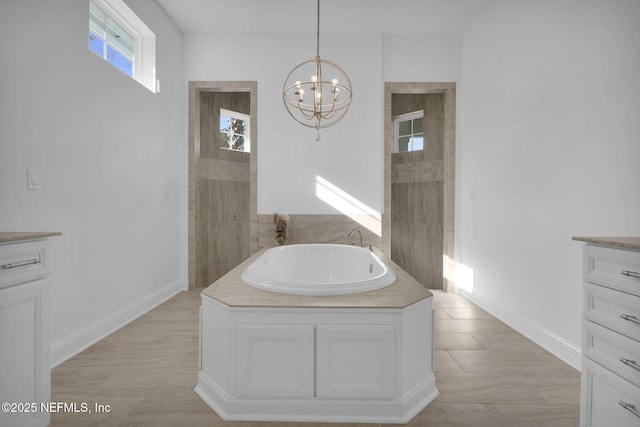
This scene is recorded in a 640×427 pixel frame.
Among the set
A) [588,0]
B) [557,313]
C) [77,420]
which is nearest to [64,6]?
[77,420]

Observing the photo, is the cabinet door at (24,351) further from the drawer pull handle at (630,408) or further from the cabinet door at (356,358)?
the drawer pull handle at (630,408)

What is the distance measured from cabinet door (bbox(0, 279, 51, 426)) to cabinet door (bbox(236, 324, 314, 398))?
0.79 metres

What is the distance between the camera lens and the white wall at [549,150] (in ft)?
6.08

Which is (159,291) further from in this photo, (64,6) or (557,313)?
(557,313)

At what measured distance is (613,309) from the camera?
4.11ft

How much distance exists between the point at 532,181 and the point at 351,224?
1.85 meters

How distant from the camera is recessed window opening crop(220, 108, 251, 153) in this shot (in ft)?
14.6

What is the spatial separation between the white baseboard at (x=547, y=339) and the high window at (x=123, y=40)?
3856 millimetres

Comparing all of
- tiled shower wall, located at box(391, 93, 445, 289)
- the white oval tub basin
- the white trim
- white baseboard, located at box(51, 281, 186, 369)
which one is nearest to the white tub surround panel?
the white trim

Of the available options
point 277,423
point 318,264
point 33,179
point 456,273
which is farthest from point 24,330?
point 456,273

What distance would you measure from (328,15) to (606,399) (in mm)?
3688

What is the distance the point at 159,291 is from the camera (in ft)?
11.1

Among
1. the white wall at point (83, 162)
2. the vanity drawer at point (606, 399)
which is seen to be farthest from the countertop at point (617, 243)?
the white wall at point (83, 162)

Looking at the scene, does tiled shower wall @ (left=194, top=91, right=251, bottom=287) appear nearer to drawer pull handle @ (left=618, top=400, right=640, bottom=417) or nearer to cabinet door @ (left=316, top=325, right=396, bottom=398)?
cabinet door @ (left=316, top=325, right=396, bottom=398)
